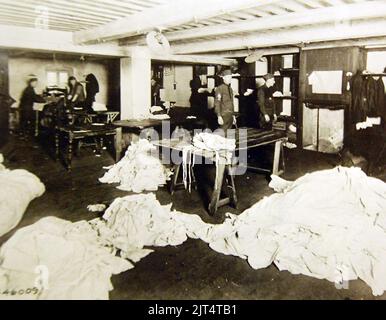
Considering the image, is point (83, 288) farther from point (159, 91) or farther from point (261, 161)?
point (159, 91)

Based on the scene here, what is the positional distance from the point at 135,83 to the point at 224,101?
A: 2843 mm

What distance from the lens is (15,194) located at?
5.30m

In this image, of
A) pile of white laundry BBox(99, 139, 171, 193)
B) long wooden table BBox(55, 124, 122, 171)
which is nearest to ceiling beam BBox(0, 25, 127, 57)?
long wooden table BBox(55, 124, 122, 171)

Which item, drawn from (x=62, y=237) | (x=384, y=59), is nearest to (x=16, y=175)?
(x=62, y=237)

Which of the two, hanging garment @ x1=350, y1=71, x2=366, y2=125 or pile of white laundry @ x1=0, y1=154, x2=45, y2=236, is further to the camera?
hanging garment @ x1=350, y1=71, x2=366, y2=125

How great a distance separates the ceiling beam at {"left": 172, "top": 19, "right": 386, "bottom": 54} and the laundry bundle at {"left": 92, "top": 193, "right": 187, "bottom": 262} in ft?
17.7

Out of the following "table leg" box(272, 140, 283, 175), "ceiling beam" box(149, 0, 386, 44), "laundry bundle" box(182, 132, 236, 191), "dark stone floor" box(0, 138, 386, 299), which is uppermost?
"ceiling beam" box(149, 0, 386, 44)

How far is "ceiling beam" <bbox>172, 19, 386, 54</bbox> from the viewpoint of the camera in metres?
7.19

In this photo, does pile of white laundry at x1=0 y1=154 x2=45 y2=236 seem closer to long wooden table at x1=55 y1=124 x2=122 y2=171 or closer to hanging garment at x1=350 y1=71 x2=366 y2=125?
long wooden table at x1=55 y1=124 x2=122 y2=171

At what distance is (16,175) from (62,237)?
2.68 m

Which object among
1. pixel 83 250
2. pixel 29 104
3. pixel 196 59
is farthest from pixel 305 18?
pixel 29 104

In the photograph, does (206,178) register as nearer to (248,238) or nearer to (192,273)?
(248,238)

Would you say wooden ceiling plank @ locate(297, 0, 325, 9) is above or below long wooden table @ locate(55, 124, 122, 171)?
above

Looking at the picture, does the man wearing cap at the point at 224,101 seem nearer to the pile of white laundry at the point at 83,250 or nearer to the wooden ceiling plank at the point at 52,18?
the wooden ceiling plank at the point at 52,18
